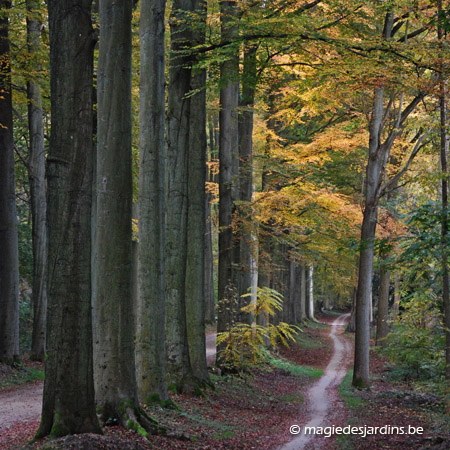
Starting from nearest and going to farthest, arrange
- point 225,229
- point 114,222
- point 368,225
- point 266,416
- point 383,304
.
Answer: point 114,222
point 266,416
point 225,229
point 368,225
point 383,304

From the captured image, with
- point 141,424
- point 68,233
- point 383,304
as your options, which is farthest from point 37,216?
point 383,304

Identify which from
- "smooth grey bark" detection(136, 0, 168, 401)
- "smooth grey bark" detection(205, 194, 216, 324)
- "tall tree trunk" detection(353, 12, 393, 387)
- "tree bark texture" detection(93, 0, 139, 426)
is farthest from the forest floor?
"smooth grey bark" detection(205, 194, 216, 324)

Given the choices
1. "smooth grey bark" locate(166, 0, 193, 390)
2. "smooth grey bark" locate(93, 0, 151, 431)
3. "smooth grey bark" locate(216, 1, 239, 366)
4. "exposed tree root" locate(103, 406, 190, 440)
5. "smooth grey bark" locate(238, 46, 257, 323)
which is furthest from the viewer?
"smooth grey bark" locate(238, 46, 257, 323)

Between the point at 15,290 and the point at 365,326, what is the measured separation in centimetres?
1097

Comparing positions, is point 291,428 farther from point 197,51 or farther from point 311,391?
point 197,51

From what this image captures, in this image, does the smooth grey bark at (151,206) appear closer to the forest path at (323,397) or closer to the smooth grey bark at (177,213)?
the smooth grey bark at (177,213)

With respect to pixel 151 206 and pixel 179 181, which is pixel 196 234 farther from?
pixel 151 206

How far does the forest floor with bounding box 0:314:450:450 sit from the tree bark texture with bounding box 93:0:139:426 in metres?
0.61

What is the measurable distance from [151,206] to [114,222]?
1.92 m

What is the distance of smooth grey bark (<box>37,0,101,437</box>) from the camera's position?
646 centimetres

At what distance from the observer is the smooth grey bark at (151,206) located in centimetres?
952

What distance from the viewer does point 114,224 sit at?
7.73m

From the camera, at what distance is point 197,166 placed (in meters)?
12.8

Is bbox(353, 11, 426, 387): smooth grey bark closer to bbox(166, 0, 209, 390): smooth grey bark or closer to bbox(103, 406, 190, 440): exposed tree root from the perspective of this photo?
bbox(166, 0, 209, 390): smooth grey bark
